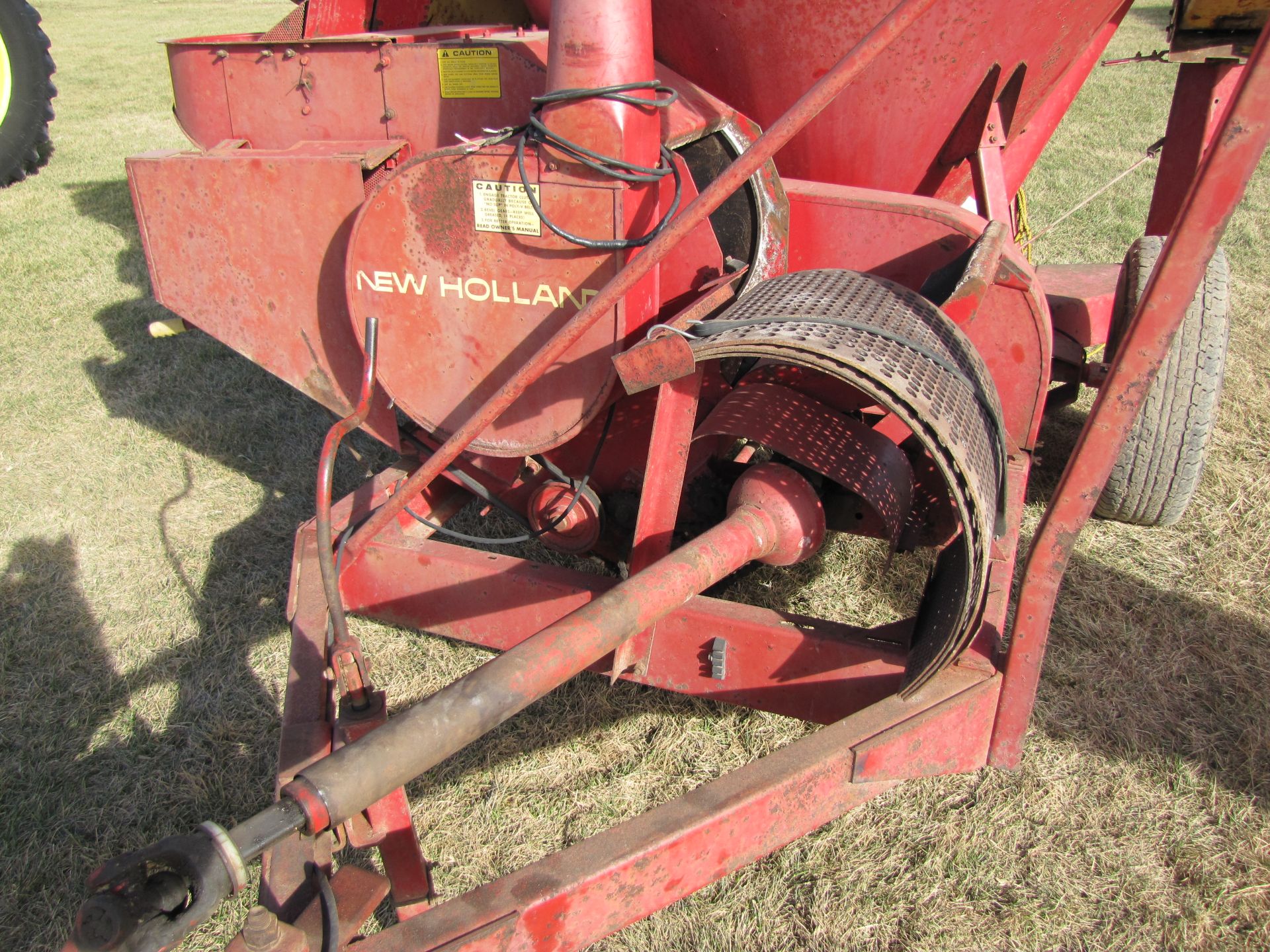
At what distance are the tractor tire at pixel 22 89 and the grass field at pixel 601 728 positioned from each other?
131 inches

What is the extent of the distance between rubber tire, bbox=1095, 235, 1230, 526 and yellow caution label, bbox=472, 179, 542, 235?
184 centimetres

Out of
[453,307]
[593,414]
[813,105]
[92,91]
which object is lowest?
[92,91]

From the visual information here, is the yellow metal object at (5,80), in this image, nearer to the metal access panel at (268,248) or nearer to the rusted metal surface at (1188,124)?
the metal access panel at (268,248)

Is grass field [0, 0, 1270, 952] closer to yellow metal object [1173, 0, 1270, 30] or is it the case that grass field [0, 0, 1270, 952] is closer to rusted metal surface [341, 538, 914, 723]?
rusted metal surface [341, 538, 914, 723]

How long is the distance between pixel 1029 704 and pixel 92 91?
36.8 feet

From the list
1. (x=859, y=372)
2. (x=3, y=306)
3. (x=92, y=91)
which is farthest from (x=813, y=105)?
(x=92, y=91)

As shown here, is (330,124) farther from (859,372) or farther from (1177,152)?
(1177,152)

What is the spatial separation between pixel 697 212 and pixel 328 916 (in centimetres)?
117

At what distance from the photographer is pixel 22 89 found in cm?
618

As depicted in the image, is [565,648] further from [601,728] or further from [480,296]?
[601,728]

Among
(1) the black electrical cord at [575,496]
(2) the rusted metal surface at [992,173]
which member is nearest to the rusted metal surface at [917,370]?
(1) the black electrical cord at [575,496]

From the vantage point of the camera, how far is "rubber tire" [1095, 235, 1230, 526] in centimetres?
272

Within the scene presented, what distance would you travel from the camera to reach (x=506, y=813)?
2262 mm

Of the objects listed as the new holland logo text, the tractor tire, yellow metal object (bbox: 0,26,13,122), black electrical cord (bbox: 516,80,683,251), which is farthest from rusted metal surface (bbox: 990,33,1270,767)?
yellow metal object (bbox: 0,26,13,122)
